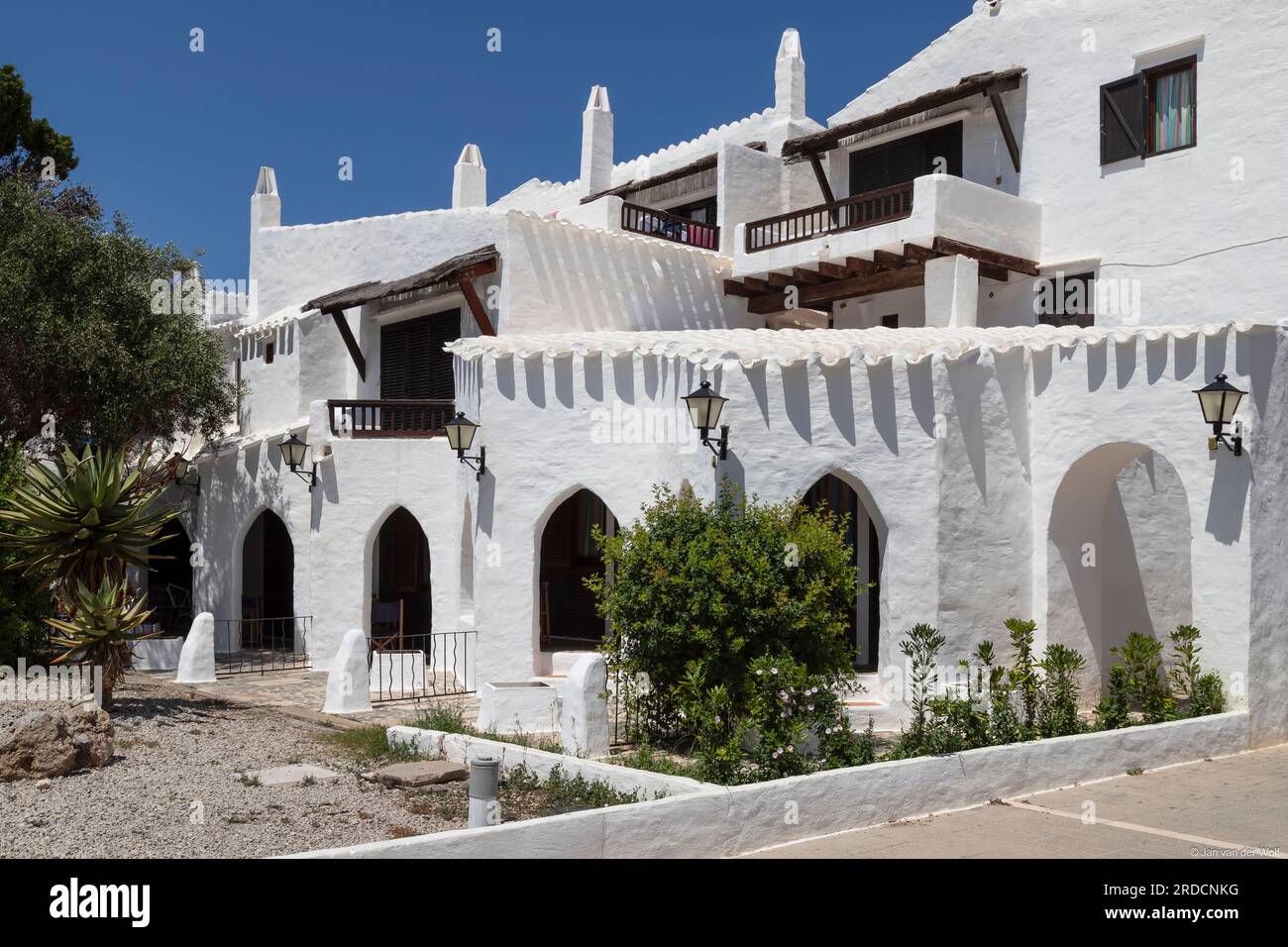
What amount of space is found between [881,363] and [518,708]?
551cm

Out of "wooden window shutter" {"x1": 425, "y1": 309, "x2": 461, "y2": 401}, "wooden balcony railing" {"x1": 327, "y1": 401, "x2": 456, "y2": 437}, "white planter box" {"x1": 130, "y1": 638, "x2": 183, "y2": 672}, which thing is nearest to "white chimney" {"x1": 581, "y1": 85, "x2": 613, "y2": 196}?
"wooden window shutter" {"x1": 425, "y1": 309, "x2": 461, "y2": 401}

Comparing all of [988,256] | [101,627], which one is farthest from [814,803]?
[988,256]

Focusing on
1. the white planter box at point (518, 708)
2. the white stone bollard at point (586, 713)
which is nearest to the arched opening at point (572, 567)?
the white planter box at point (518, 708)

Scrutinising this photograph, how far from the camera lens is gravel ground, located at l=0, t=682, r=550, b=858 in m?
8.00

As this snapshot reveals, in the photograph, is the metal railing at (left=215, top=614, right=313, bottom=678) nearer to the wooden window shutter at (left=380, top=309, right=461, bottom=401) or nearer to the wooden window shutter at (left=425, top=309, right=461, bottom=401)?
the wooden window shutter at (left=380, top=309, right=461, bottom=401)

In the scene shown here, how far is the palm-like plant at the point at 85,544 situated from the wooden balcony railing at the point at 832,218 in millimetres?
10881

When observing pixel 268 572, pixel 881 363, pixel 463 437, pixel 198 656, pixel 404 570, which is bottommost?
pixel 198 656

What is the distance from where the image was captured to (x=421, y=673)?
1557 cm

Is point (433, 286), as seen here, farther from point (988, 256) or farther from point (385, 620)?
point (988, 256)

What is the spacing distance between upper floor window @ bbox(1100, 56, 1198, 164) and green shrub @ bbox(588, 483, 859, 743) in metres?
8.90

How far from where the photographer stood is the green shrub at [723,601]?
10.6 m

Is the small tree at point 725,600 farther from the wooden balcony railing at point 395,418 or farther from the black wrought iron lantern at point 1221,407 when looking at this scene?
the wooden balcony railing at point 395,418
